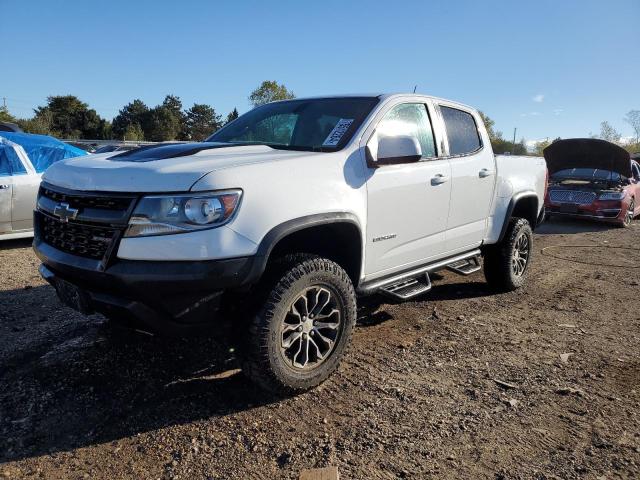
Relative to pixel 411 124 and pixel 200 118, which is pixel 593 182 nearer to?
pixel 411 124

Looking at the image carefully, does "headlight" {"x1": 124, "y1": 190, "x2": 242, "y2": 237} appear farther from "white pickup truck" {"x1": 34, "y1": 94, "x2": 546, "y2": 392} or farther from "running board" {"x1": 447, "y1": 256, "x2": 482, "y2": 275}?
"running board" {"x1": 447, "y1": 256, "x2": 482, "y2": 275}

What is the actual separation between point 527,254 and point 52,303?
16.5 feet

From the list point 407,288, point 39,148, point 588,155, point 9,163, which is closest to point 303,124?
point 407,288

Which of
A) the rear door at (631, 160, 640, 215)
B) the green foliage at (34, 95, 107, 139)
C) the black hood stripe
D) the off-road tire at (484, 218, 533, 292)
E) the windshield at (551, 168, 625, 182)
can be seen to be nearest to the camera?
the black hood stripe

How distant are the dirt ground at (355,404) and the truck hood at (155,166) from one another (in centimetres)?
130

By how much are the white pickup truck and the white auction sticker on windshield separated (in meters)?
0.01

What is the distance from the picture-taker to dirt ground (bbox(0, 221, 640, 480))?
2432 millimetres

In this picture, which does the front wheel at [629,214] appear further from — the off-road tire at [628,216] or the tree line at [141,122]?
the tree line at [141,122]

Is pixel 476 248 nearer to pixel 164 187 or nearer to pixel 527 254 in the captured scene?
pixel 527 254

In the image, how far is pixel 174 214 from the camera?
2475mm

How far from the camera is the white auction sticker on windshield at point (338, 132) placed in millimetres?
3326

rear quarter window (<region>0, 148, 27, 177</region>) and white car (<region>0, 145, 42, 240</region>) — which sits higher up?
rear quarter window (<region>0, 148, 27, 177</region>)

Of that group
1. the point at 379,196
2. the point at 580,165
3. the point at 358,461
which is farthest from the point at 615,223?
the point at 358,461

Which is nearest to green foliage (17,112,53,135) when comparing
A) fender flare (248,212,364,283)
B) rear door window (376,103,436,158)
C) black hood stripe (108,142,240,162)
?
black hood stripe (108,142,240,162)
